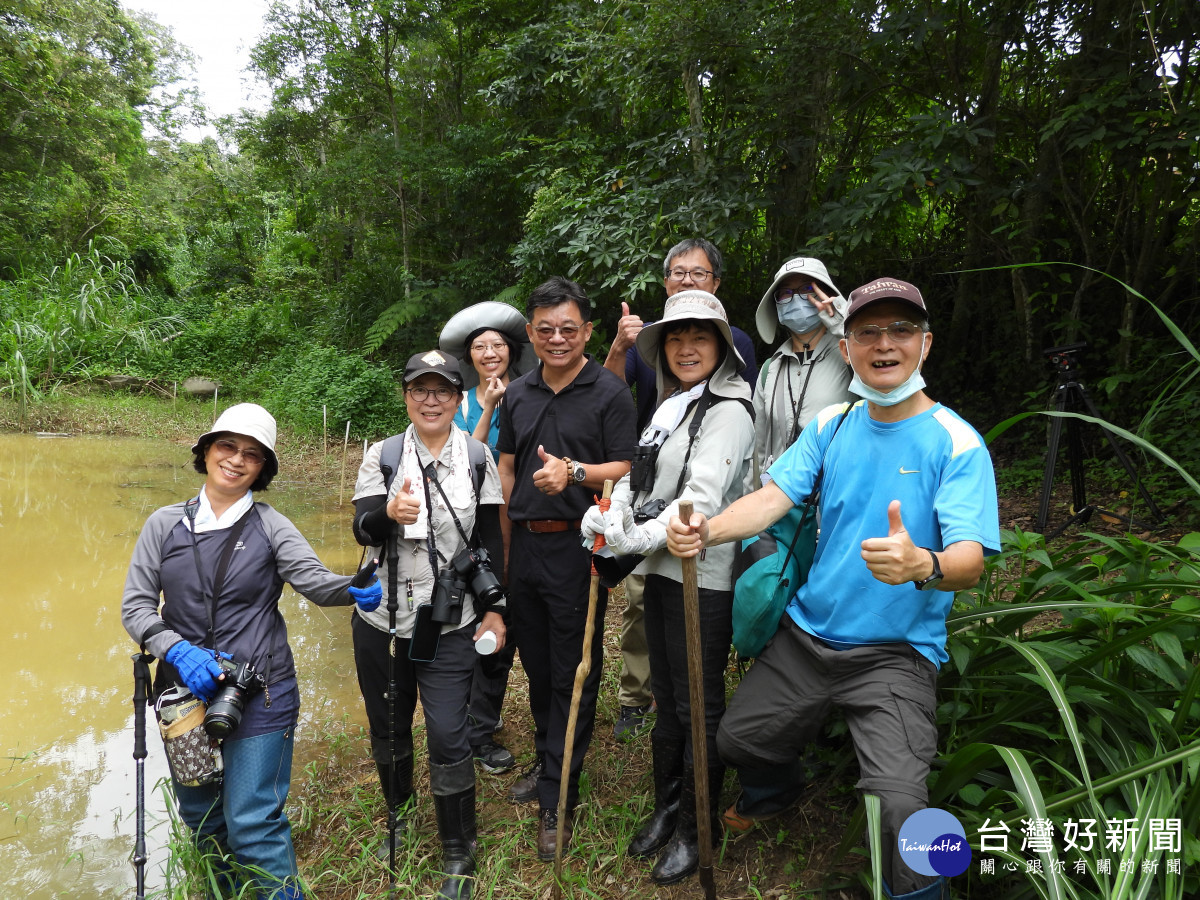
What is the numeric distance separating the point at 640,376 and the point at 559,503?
35.0 inches

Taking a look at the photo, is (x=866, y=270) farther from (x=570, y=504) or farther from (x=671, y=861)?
(x=671, y=861)

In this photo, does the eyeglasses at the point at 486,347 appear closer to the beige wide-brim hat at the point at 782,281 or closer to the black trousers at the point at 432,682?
the beige wide-brim hat at the point at 782,281

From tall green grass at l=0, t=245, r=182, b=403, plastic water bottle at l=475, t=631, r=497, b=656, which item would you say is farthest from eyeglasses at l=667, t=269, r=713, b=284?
tall green grass at l=0, t=245, r=182, b=403

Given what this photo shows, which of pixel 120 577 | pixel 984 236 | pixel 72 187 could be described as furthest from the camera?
pixel 72 187

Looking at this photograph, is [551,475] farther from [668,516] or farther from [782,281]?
[782,281]

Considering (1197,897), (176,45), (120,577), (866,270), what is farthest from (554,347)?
(176,45)

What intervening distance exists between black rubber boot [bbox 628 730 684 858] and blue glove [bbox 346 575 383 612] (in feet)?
3.41

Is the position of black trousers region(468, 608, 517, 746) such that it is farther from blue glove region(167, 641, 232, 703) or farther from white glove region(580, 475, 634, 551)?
blue glove region(167, 641, 232, 703)

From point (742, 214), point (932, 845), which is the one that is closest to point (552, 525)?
point (932, 845)

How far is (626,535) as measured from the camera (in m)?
2.13

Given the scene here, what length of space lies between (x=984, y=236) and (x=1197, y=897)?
17.5 feet

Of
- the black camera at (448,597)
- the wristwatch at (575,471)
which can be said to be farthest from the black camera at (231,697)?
the wristwatch at (575,471)

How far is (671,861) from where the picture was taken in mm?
2369

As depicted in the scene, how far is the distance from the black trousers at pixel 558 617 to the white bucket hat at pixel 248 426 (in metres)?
0.91
